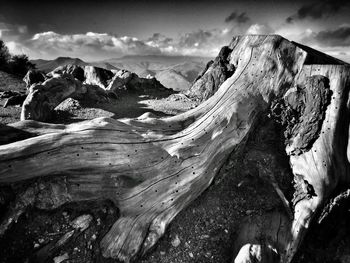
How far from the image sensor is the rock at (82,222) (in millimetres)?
3658

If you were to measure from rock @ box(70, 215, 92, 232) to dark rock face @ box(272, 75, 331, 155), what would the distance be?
3474mm

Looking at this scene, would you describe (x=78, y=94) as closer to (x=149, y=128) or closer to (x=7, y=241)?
(x=149, y=128)

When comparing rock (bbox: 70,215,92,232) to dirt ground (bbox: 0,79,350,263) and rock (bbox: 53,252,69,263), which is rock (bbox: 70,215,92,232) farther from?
rock (bbox: 53,252,69,263)

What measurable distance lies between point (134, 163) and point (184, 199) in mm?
950

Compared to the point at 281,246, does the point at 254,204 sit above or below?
above

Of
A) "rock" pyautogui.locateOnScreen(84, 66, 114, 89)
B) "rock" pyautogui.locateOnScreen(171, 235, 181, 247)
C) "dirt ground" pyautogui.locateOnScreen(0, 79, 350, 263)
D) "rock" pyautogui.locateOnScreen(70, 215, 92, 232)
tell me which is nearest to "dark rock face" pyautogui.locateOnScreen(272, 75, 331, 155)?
"dirt ground" pyautogui.locateOnScreen(0, 79, 350, 263)

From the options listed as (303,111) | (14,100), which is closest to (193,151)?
(303,111)

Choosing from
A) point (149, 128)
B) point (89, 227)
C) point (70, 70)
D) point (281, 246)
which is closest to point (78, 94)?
point (149, 128)

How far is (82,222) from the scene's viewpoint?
3.70 metres

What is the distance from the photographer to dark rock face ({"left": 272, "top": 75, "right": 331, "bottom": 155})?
465cm

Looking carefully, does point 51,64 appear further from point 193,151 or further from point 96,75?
point 193,151

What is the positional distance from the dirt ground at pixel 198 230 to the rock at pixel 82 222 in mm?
40

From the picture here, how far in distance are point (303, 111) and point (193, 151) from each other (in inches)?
84.0

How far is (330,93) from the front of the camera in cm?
475
